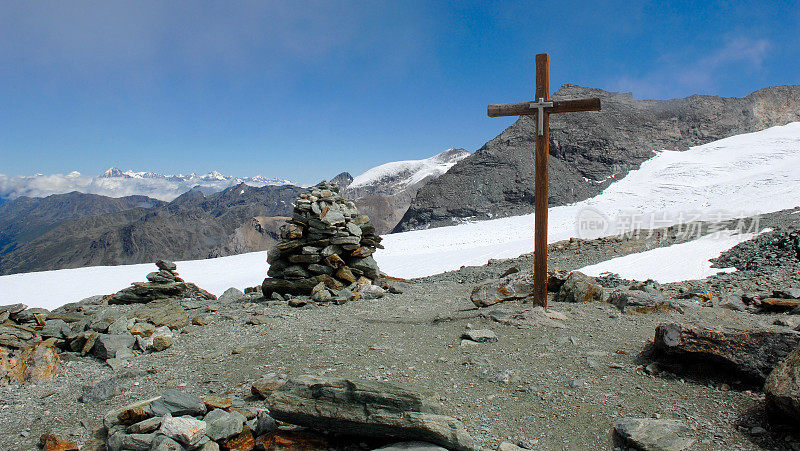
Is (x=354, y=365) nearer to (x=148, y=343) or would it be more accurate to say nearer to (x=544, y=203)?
(x=148, y=343)

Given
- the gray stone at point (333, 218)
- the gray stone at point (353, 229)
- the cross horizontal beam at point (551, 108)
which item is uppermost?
the cross horizontal beam at point (551, 108)

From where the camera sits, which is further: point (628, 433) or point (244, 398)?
point (244, 398)

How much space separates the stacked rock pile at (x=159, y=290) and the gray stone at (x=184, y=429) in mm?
9485

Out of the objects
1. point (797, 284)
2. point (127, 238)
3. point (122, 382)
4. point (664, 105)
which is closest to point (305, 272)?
point (122, 382)

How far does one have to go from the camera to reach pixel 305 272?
1131 centimetres

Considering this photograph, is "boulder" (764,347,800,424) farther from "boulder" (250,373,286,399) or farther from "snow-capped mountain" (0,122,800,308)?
"snow-capped mountain" (0,122,800,308)

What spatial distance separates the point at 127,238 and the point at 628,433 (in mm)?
126397

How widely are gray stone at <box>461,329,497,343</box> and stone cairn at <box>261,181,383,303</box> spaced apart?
4792 millimetres

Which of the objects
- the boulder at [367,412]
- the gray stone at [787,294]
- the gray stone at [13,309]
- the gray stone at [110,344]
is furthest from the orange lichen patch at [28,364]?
the gray stone at [787,294]

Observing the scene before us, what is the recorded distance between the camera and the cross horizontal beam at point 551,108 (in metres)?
7.02

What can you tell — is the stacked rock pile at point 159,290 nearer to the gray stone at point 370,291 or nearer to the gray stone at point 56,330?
the gray stone at point 56,330

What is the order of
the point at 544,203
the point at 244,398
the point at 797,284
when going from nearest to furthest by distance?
the point at 244,398, the point at 544,203, the point at 797,284

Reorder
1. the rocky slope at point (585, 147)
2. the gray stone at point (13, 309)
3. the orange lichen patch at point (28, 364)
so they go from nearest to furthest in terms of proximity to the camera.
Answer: the orange lichen patch at point (28, 364) → the gray stone at point (13, 309) → the rocky slope at point (585, 147)

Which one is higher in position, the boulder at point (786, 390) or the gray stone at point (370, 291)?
the boulder at point (786, 390)
